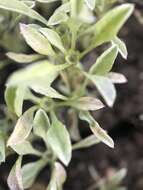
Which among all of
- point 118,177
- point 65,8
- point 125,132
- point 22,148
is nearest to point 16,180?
point 22,148

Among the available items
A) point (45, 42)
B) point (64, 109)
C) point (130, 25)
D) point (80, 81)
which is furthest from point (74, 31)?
point (130, 25)

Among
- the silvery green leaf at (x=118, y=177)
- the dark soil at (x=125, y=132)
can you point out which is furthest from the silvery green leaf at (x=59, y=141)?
the dark soil at (x=125, y=132)

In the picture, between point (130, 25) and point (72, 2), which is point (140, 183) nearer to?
point (130, 25)

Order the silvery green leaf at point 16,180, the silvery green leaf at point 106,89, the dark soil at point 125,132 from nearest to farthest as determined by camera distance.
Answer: the silvery green leaf at point 106,89, the silvery green leaf at point 16,180, the dark soil at point 125,132

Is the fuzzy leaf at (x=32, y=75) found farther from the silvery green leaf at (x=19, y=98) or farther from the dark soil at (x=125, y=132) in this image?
the dark soil at (x=125, y=132)

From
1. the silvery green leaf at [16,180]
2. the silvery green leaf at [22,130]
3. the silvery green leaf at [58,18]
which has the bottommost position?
the silvery green leaf at [16,180]

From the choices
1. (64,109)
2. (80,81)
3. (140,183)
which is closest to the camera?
(80,81)
